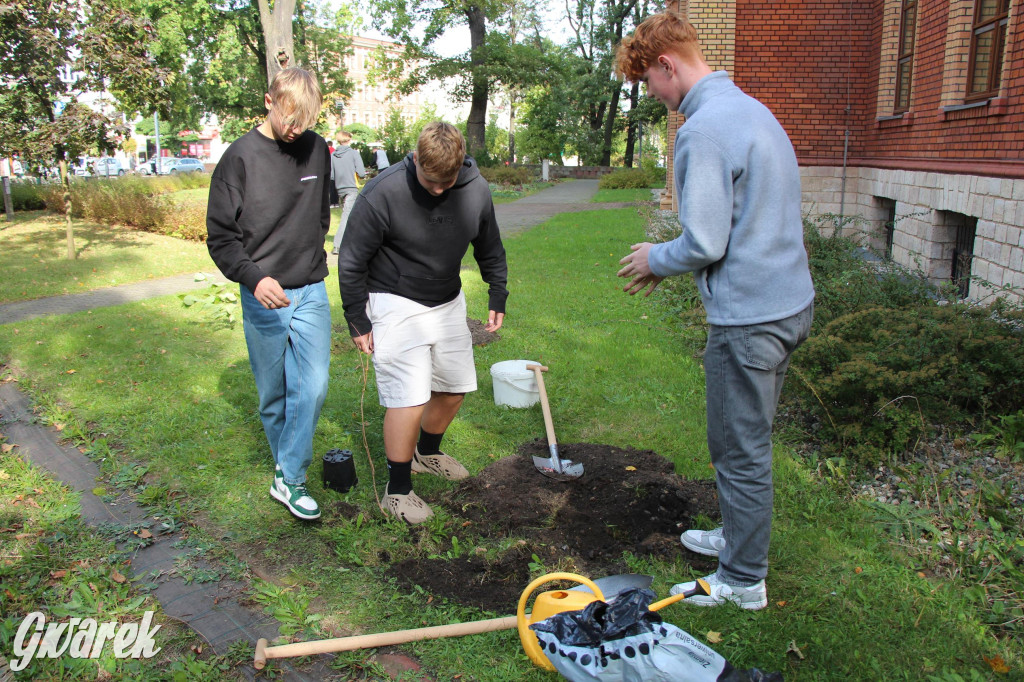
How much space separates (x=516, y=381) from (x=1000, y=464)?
2956 mm

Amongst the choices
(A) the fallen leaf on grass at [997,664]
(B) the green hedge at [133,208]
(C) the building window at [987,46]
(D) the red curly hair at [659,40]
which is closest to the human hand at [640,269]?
(D) the red curly hair at [659,40]

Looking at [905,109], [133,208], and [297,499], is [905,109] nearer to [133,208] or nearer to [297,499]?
[297,499]

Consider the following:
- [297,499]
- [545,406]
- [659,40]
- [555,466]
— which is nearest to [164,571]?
[297,499]

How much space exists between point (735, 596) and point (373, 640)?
144cm

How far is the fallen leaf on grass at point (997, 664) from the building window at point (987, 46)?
7493 mm

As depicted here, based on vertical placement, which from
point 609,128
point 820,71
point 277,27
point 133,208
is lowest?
point 133,208

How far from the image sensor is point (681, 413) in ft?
17.4

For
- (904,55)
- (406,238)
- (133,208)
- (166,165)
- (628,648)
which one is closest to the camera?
(628,648)

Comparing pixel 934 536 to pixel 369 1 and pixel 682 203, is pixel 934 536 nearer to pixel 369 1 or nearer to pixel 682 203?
pixel 682 203

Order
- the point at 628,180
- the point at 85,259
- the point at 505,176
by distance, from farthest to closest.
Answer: the point at 505,176
the point at 628,180
the point at 85,259

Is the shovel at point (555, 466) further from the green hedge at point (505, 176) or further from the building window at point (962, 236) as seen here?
the green hedge at point (505, 176)

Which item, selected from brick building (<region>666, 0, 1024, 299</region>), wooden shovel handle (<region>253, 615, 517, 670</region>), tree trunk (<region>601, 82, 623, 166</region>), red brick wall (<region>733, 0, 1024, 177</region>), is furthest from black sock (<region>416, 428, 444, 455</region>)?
tree trunk (<region>601, 82, 623, 166</region>)

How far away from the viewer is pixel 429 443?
4414 mm

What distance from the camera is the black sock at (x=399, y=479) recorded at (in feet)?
12.7
